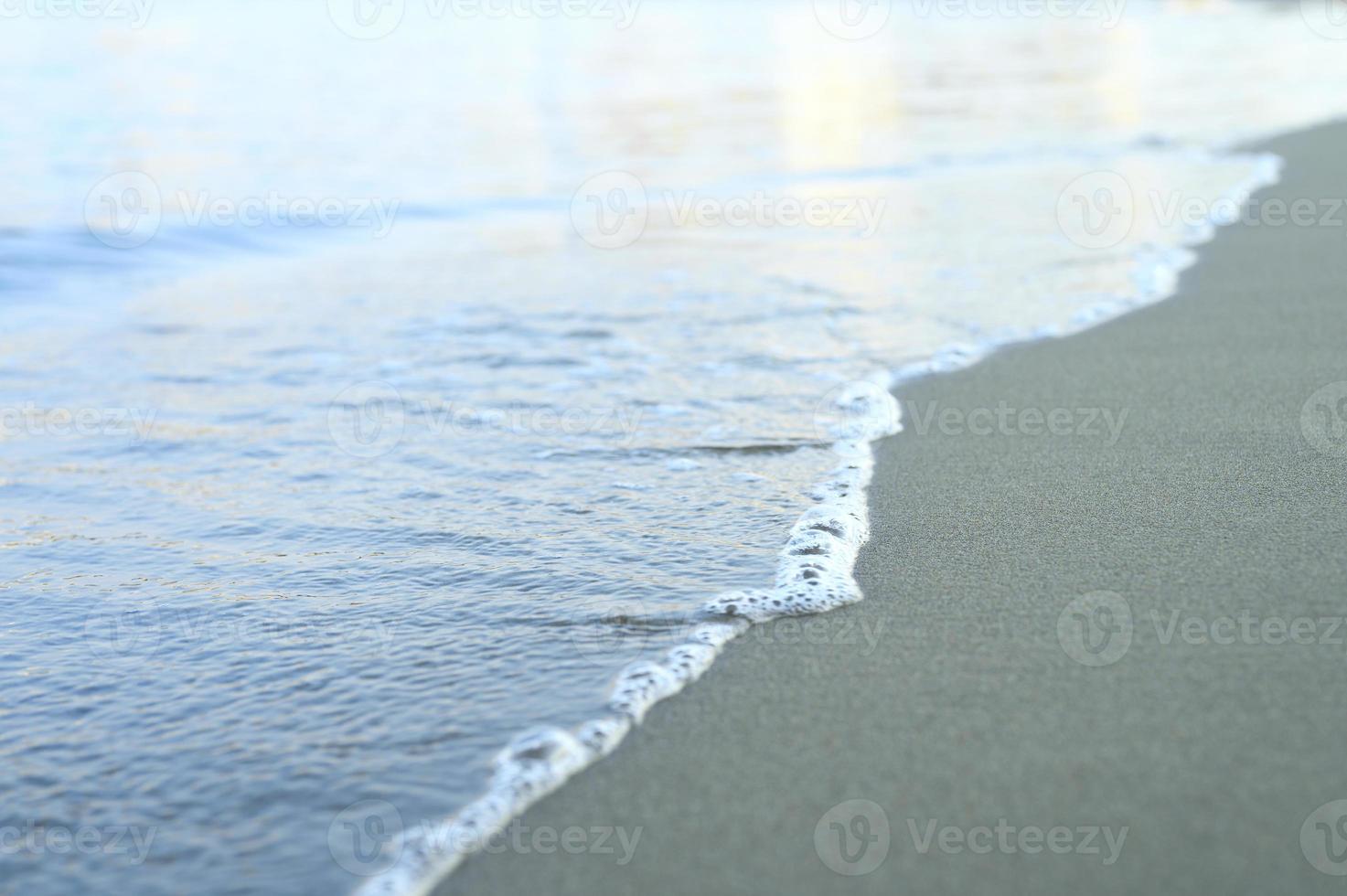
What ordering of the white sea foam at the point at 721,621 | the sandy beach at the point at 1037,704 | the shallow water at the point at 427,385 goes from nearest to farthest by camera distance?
the sandy beach at the point at 1037,704 < the white sea foam at the point at 721,621 < the shallow water at the point at 427,385

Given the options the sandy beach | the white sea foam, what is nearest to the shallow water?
the white sea foam

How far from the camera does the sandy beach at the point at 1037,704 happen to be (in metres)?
2.27

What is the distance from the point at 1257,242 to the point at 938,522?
4651mm

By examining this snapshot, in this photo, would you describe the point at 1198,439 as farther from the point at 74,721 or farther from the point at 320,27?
the point at 320,27

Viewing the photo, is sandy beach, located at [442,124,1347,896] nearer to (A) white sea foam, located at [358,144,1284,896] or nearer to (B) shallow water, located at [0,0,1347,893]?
(A) white sea foam, located at [358,144,1284,896]

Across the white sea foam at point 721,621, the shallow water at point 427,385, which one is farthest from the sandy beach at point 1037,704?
the shallow water at point 427,385

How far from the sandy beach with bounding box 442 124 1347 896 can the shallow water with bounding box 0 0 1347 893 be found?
0.37 m

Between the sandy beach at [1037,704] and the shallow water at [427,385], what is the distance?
366 mm

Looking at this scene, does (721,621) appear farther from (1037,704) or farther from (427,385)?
(427,385)

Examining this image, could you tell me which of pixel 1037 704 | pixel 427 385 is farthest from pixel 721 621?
pixel 427 385

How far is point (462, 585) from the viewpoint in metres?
3.60

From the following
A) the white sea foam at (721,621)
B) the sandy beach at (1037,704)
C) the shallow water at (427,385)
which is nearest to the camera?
the sandy beach at (1037,704)

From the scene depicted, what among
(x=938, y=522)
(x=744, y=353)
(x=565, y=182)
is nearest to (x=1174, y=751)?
(x=938, y=522)

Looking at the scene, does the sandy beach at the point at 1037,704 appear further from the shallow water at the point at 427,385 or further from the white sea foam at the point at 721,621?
the shallow water at the point at 427,385
